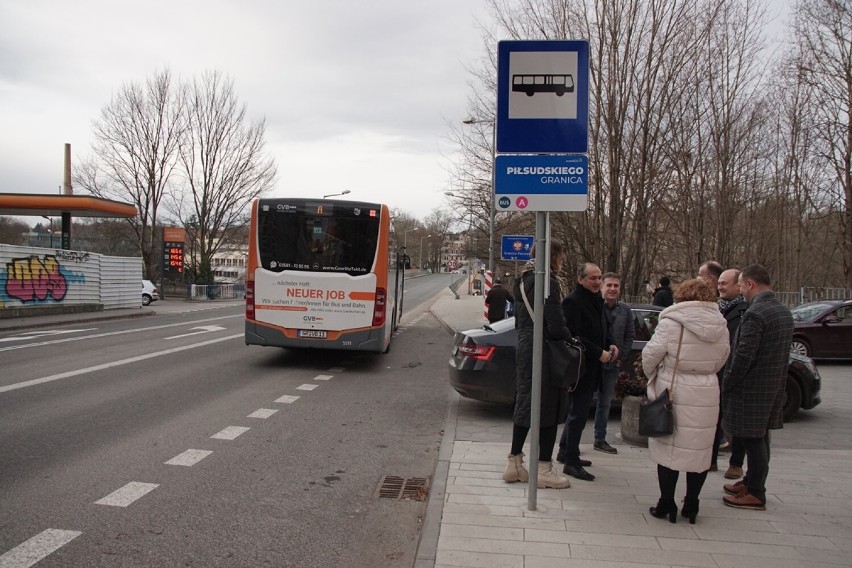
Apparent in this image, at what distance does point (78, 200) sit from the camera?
1096 inches

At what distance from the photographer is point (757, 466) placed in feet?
14.8

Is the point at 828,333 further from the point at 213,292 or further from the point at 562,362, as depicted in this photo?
the point at 213,292

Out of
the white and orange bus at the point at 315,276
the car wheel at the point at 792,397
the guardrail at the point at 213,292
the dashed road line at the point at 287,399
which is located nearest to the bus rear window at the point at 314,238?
the white and orange bus at the point at 315,276

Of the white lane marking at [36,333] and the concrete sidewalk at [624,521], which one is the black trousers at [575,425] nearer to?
the concrete sidewalk at [624,521]

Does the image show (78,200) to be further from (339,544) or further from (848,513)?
(848,513)

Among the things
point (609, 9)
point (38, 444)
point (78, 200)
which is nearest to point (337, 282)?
point (38, 444)

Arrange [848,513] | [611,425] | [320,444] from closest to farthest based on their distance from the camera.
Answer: [848,513], [320,444], [611,425]

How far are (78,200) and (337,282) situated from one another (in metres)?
21.6

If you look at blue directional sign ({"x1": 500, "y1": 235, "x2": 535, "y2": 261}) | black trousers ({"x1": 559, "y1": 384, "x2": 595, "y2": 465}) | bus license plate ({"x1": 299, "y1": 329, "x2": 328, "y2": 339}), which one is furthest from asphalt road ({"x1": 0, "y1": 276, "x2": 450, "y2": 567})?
blue directional sign ({"x1": 500, "y1": 235, "x2": 535, "y2": 261})

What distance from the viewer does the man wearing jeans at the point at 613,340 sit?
244 inches

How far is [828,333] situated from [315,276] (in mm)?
10869

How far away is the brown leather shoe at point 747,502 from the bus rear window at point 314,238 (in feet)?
26.7

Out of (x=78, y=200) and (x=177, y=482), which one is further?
(x=78, y=200)

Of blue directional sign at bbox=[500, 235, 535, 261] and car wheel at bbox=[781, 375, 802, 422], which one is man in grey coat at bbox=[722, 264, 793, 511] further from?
blue directional sign at bbox=[500, 235, 535, 261]
